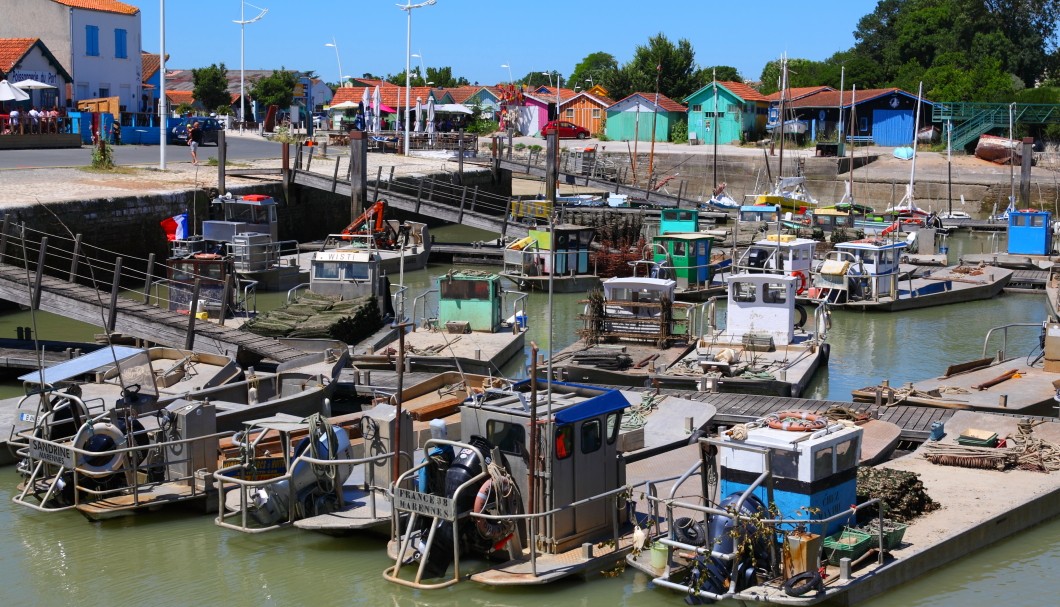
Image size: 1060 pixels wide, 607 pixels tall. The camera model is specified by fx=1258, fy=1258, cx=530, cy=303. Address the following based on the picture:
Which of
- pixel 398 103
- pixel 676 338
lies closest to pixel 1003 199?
pixel 398 103

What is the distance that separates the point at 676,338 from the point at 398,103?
54.6 meters

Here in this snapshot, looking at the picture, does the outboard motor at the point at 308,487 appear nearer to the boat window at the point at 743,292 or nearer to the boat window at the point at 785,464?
the boat window at the point at 785,464

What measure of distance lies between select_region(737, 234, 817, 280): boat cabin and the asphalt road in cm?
2240

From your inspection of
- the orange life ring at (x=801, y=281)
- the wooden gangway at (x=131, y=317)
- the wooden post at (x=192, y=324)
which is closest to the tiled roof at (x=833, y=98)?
the orange life ring at (x=801, y=281)

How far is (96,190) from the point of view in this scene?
35.0 metres

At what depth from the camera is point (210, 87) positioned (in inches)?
3162

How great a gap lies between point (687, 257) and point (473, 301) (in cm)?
981

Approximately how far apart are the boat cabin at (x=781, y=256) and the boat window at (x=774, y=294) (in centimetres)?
725

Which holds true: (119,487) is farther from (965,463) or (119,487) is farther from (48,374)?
(965,463)

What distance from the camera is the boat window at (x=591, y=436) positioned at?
12438mm

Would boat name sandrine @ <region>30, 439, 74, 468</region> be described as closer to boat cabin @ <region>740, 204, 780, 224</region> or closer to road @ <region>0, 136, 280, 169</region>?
road @ <region>0, 136, 280, 169</region>

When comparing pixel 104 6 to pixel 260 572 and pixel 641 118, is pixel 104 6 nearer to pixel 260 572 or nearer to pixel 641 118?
pixel 641 118

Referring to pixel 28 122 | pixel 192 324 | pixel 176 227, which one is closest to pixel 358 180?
pixel 176 227

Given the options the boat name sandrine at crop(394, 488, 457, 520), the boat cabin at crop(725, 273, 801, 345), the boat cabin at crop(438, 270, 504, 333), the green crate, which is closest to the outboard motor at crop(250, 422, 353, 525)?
the boat name sandrine at crop(394, 488, 457, 520)
